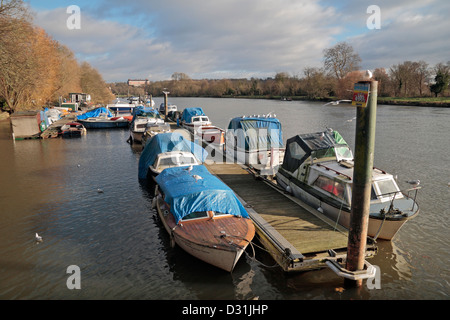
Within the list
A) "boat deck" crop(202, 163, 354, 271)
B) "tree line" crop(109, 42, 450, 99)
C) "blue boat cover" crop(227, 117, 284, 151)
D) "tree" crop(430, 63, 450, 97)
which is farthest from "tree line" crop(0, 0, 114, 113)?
"tree" crop(430, 63, 450, 97)

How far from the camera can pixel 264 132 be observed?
75.3 ft

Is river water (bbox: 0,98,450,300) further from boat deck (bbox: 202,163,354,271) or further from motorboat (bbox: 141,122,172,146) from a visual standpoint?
motorboat (bbox: 141,122,172,146)

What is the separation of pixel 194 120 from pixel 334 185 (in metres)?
29.1

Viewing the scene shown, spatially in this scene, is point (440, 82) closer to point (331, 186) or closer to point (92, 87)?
point (331, 186)

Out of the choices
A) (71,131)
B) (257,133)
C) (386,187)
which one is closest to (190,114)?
(71,131)

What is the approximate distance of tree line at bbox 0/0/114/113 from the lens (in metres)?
32.0

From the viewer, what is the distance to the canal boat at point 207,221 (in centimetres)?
1097

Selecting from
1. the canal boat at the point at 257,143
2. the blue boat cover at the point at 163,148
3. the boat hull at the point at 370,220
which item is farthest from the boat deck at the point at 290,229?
the blue boat cover at the point at 163,148

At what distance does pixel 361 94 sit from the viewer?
9008mm

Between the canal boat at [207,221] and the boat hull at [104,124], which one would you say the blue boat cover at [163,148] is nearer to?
the canal boat at [207,221]

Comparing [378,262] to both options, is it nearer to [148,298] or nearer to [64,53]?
[148,298]

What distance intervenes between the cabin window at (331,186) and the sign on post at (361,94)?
520 centimetres

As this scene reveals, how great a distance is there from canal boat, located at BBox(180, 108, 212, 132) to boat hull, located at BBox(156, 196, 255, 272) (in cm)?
2763
